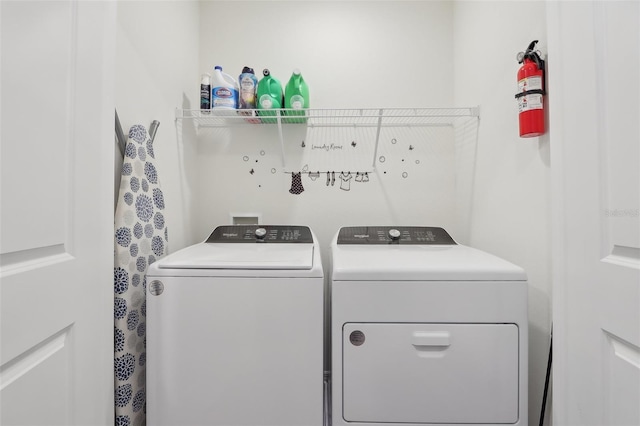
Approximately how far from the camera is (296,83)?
5.97 ft

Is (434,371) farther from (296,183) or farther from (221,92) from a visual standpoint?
(221,92)

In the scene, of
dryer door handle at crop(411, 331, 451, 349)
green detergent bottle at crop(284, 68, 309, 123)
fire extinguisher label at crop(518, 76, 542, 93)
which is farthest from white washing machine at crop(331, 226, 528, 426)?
green detergent bottle at crop(284, 68, 309, 123)

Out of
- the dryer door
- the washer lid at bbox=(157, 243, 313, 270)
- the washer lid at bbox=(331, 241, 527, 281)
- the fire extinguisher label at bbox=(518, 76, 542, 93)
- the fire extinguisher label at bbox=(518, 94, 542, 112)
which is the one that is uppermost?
the fire extinguisher label at bbox=(518, 76, 542, 93)

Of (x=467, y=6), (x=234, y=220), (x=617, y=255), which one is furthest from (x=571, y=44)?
(x=234, y=220)

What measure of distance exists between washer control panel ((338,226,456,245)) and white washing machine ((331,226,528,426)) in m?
0.52

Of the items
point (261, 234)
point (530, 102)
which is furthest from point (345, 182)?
point (530, 102)

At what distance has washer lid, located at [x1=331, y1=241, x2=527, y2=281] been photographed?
1109 mm

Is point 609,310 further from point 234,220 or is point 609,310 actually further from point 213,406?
point 234,220

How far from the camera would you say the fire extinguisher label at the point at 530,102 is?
1177 millimetres

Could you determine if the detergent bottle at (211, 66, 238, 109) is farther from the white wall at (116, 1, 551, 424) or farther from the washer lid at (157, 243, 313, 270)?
the washer lid at (157, 243, 313, 270)

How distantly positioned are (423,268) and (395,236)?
507mm

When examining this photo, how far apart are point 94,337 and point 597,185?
1524 mm

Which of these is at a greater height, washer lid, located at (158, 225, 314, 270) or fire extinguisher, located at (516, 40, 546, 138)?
fire extinguisher, located at (516, 40, 546, 138)

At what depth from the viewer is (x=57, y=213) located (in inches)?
30.1
